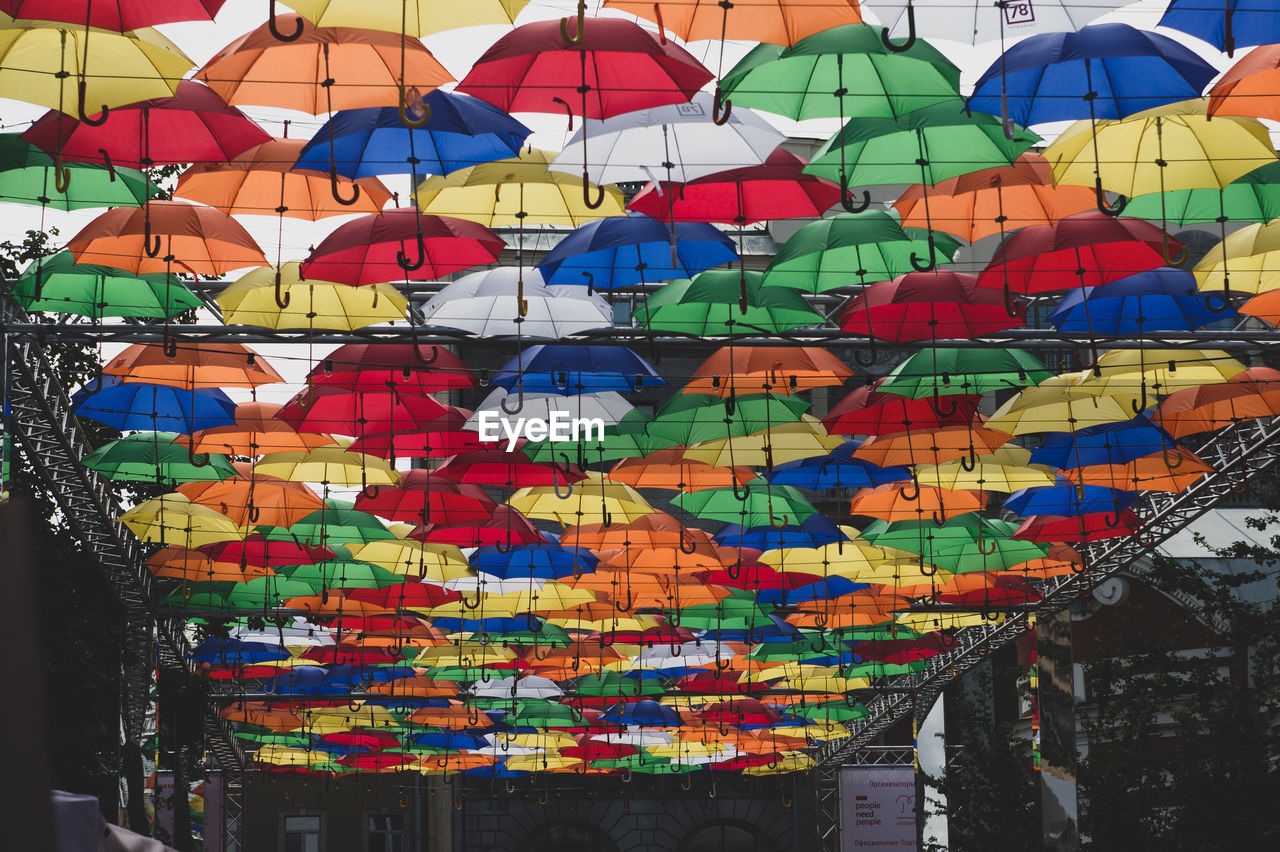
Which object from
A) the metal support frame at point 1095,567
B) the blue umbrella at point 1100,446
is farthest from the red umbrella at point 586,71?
the metal support frame at point 1095,567

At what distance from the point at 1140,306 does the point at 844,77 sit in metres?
4.27

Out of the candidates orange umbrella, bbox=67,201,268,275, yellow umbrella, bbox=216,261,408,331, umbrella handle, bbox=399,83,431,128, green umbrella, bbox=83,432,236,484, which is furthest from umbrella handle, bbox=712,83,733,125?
green umbrella, bbox=83,432,236,484

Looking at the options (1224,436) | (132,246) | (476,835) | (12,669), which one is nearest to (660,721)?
(476,835)

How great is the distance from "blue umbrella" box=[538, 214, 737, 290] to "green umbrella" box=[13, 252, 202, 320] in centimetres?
287

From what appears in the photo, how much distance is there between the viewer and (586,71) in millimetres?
7977

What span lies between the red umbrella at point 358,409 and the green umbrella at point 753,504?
3.42 meters

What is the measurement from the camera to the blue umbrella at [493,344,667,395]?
1163 cm

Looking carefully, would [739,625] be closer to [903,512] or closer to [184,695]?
[903,512]

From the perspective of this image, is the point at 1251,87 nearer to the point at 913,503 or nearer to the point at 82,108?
the point at 82,108

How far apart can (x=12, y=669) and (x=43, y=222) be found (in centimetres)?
794

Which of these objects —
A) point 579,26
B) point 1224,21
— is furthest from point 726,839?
point 579,26

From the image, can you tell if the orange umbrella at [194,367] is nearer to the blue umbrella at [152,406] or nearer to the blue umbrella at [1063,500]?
the blue umbrella at [152,406]

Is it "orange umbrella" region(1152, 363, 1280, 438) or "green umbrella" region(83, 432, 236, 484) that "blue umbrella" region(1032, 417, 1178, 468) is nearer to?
"orange umbrella" region(1152, 363, 1280, 438)

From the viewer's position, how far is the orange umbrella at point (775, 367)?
11.9 metres
